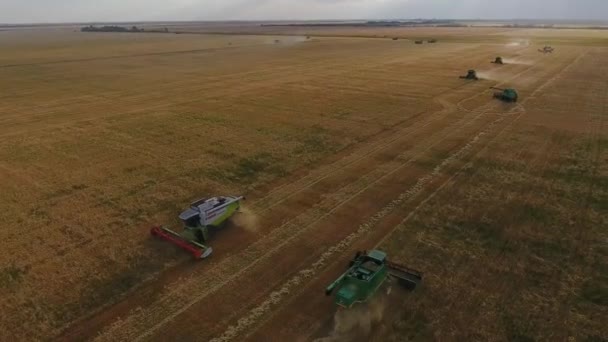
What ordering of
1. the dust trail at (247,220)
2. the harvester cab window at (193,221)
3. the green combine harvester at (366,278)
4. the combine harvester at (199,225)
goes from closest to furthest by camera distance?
the green combine harvester at (366,278)
the combine harvester at (199,225)
the harvester cab window at (193,221)
the dust trail at (247,220)

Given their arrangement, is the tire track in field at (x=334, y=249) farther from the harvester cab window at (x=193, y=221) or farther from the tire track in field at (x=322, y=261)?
the harvester cab window at (x=193, y=221)

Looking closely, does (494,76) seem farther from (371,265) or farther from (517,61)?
(371,265)

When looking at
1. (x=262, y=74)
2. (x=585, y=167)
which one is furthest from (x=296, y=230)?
(x=262, y=74)

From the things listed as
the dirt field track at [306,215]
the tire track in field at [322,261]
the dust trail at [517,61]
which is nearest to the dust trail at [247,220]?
the dirt field track at [306,215]

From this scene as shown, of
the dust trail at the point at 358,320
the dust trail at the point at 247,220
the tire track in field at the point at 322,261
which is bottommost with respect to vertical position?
the dust trail at the point at 358,320

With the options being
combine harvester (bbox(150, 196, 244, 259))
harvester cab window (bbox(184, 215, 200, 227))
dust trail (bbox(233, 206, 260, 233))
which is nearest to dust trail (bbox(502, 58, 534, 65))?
dust trail (bbox(233, 206, 260, 233))

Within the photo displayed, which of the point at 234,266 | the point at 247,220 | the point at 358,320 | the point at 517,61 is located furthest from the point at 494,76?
the point at 358,320

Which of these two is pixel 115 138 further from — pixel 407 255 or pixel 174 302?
pixel 407 255
